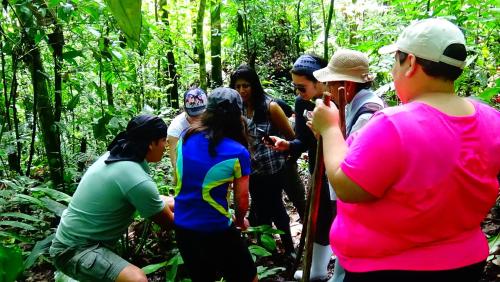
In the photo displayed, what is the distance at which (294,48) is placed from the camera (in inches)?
449

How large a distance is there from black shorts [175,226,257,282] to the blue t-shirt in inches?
2.6

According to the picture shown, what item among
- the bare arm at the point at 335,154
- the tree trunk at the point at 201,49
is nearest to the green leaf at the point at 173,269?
the bare arm at the point at 335,154

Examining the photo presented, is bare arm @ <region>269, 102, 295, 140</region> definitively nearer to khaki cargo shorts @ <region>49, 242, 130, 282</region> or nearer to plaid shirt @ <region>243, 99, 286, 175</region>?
plaid shirt @ <region>243, 99, 286, 175</region>

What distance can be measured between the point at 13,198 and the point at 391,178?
3.67 meters

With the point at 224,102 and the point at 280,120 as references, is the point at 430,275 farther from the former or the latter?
the point at 280,120

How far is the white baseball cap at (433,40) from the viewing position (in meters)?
1.27

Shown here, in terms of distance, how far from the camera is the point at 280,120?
3791 mm

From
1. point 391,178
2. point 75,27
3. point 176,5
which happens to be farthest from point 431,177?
point 176,5

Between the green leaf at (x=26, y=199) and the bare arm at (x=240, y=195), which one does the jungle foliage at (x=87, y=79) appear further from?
the bare arm at (x=240, y=195)

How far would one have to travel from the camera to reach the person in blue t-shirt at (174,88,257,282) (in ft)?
8.45

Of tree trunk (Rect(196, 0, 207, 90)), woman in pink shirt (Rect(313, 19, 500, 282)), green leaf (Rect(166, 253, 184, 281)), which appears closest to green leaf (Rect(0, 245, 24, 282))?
green leaf (Rect(166, 253, 184, 281))

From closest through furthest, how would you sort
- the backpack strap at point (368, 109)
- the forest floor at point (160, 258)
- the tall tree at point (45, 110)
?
the backpack strap at point (368, 109), the forest floor at point (160, 258), the tall tree at point (45, 110)

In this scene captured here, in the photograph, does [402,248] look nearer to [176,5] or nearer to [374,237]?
[374,237]

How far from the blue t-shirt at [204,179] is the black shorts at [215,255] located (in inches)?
2.6
